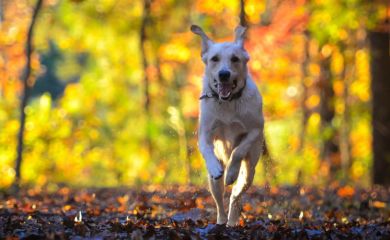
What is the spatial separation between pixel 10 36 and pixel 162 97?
5.82 meters

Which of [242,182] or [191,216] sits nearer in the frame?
[242,182]

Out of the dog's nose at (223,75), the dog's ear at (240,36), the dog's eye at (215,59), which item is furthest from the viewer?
the dog's ear at (240,36)

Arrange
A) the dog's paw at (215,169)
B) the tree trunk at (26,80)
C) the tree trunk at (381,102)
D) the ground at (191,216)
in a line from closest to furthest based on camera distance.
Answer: the ground at (191,216), the dog's paw at (215,169), the tree trunk at (26,80), the tree trunk at (381,102)

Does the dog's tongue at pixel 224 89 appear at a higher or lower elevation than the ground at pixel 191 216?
higher

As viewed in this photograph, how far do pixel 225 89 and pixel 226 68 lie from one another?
0.20 m

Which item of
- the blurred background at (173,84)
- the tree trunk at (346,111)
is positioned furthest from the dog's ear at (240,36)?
the tree trunk at (346,111)

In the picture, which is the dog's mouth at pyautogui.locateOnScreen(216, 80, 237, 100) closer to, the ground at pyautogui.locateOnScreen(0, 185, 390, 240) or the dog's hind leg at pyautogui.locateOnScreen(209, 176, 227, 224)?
the dog's hind leg at pyautogui.locateOnScreen(209, 176, 227, 224)

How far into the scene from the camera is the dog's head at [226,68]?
6758 mm

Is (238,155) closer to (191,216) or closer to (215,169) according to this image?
(215,169)

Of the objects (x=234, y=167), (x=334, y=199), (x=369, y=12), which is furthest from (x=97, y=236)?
(x=369, y=12)

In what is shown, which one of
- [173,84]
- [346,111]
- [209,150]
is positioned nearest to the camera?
[209,150]

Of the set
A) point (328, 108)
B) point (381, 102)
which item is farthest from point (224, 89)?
point (328, 108)

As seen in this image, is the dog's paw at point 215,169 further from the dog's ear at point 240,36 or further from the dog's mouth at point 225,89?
the dog's ear at point 240,36

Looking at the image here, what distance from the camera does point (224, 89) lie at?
6.78 m
